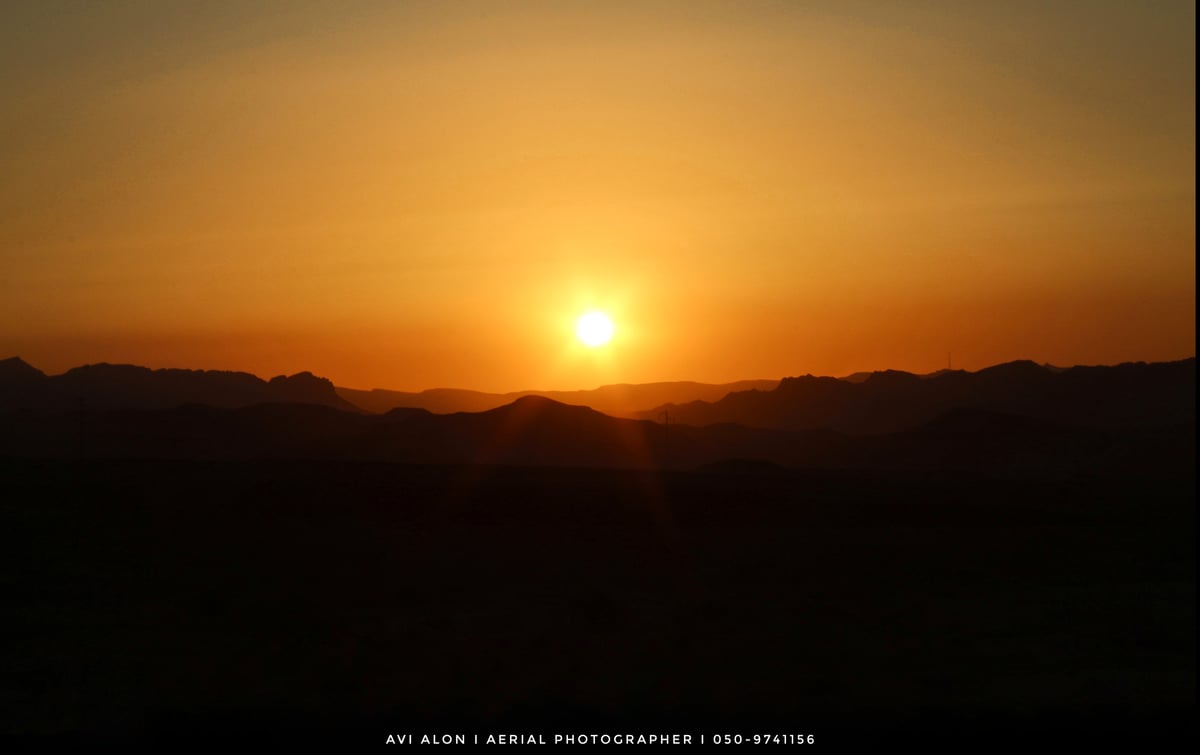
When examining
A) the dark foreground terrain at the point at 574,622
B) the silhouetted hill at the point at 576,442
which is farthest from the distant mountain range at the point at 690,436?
the dark foreground terrain at the point at 574,622

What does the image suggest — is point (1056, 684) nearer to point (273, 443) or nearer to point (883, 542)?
point (883, 542)

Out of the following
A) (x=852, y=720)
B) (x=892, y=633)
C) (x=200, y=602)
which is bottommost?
(x=852, y=720)

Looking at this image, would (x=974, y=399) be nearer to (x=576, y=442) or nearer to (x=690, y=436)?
(x=690, y=436)

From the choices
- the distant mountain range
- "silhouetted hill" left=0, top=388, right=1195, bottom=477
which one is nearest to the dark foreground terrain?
the distant mountain range

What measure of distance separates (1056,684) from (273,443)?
107 m

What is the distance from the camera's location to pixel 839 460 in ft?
357

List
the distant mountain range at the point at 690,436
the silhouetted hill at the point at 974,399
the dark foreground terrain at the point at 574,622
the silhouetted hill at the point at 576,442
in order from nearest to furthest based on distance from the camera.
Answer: the dark foreground terrain at the point at 574,622 → the silhouetted hill at the point at 576,442 → the distant mountain range at the point at 690,436 → the silhouetted hill at the point at 974,399

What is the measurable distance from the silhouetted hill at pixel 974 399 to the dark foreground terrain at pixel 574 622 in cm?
7969

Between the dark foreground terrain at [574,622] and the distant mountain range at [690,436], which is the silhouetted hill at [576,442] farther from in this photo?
the dark foreground terrain at [574,622]

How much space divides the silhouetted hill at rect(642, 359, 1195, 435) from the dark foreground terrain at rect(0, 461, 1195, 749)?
79.7 m

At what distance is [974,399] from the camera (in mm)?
149000

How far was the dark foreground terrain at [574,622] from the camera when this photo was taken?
16.1 metres

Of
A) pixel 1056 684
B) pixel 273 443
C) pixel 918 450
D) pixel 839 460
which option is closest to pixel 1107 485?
pixel 918 450

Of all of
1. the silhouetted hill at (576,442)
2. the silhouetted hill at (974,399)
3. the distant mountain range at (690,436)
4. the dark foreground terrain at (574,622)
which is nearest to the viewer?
the dark foreground terrain at (574,622)
